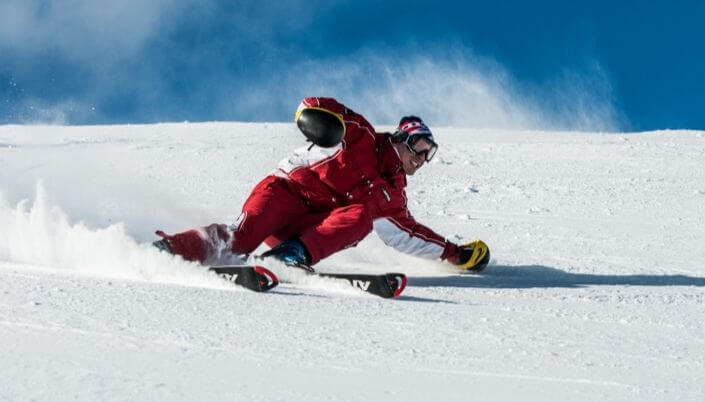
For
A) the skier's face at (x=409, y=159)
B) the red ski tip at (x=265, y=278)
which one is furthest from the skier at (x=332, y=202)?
the red ski tip at (x=265, y=278)

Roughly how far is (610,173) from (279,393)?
9.19 metres

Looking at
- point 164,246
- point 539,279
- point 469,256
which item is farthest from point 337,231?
point 539,279

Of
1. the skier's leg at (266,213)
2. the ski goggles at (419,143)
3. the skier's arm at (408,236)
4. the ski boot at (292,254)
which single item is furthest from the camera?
the skier's arm at (408,236)

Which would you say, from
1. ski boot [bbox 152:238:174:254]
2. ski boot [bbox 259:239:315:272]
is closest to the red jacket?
ski boot [bbox 259:239:315:272]

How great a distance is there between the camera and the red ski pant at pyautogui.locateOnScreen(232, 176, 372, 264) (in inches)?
180

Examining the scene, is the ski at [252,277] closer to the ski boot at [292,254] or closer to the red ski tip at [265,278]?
the red ski tip at [265,278]

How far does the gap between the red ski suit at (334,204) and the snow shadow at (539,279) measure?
1.07 ft

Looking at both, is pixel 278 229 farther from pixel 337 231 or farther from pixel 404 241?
pixel 404 241

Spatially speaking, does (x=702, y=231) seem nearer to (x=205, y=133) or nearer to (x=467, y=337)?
(x=467, y=337)

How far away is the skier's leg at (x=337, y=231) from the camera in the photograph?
14.9ft

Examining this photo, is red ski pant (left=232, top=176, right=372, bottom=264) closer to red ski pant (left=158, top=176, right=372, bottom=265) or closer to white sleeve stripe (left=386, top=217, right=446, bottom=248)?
red ski pant (left=158, top=176, right=372, bottom=265)

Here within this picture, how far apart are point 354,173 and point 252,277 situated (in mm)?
1232

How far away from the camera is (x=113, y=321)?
3.16 meters

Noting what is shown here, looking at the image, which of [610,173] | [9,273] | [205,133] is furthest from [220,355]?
[205,133]
